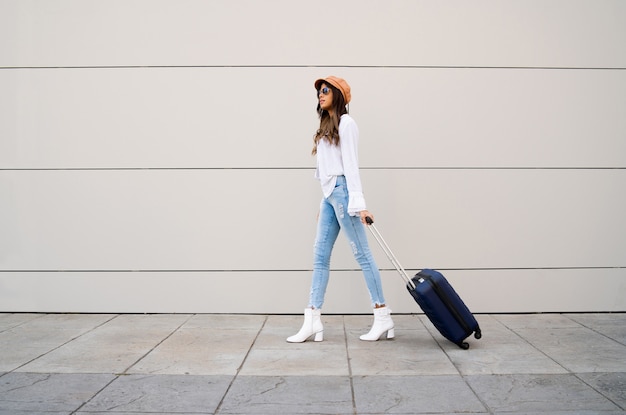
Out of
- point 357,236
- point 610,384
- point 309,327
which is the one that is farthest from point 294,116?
point 610,384

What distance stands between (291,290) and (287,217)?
2.27 feet

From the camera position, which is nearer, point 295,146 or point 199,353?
point 199,353

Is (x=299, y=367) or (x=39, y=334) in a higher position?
(x=299, y=367)

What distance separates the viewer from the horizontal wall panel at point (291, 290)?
5555 mm

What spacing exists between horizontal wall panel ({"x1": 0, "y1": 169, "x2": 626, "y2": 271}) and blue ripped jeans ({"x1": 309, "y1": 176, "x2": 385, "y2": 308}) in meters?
0.87

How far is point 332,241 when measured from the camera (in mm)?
4695

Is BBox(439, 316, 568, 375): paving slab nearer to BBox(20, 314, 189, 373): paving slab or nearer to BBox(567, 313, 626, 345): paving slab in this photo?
BBox(567, 313, 626, 345): paving slab

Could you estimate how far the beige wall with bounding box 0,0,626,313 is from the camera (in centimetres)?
548

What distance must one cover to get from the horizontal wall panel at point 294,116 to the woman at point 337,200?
0.98 metres

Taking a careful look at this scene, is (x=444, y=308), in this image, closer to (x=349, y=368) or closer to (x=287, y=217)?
(x=349, y=368)

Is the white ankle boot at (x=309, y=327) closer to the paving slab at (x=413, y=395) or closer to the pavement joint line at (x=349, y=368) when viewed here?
the pavement joint line at (x=349, y=368)

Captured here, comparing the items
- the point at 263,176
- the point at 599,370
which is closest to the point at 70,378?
the point at 263,176

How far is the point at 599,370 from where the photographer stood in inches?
152

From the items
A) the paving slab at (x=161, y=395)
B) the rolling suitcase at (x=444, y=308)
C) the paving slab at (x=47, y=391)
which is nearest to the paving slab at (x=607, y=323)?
the rolling suitcase at (x=444, y=308)
